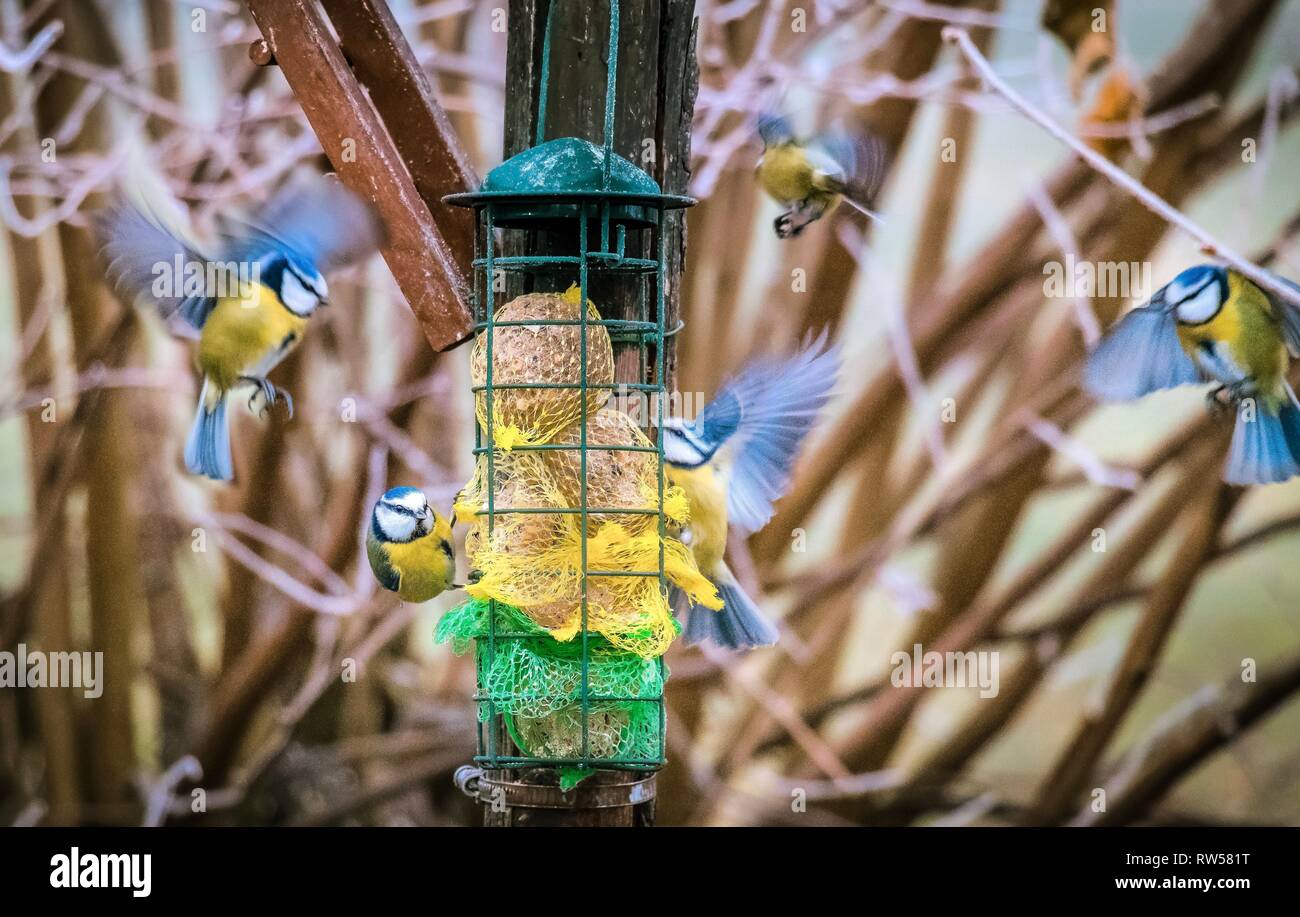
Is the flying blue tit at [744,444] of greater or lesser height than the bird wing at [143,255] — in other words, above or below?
below

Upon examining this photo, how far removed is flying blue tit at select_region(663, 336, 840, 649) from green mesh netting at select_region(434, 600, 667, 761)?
41 cm

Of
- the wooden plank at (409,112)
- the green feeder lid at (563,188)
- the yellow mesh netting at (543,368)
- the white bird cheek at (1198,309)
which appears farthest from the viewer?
the white bird cheek at (1198,309)

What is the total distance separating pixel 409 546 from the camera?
112 inches

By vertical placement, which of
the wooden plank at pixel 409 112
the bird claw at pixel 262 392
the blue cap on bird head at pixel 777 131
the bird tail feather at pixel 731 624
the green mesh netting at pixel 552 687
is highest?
the blue cap on bird head at pixel 777 131

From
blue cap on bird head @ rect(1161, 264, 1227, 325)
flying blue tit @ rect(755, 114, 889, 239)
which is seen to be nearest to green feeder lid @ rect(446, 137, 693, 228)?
flying blue tit @ rect(755, 114, 889, 239)

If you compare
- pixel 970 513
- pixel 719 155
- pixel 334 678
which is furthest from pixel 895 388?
pixel 334 678

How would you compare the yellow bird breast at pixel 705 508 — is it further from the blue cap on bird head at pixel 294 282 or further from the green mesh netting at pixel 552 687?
the blue cap on bird head at pixel 294 282

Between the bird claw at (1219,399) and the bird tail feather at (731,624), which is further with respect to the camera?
the bird claw at (1219,399)

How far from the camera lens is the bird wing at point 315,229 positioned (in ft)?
7.63

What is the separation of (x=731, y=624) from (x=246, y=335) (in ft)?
3.50

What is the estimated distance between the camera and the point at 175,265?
2.60 metres

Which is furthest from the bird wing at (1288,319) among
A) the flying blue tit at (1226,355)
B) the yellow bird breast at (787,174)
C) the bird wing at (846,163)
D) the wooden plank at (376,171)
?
the wooden plank at (376,171)

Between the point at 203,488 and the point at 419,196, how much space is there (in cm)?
262

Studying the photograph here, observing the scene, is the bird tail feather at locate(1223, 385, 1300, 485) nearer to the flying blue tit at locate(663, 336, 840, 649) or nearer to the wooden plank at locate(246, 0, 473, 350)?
the flying blue tit at locate(663, 336, 840, 649)
